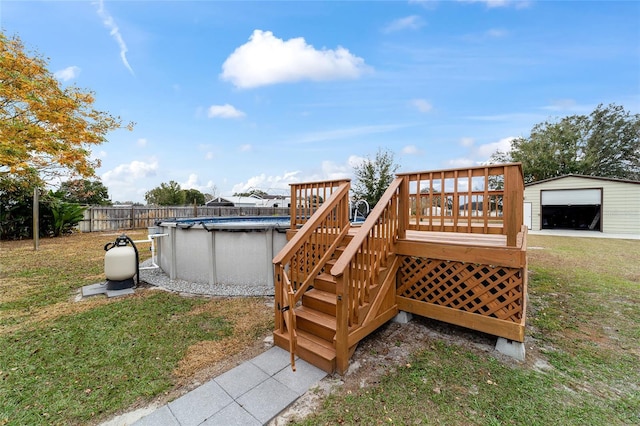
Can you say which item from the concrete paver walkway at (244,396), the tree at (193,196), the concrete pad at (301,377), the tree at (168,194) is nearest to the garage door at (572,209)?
the concrete pad at (301,377)

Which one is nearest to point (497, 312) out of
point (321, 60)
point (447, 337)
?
point (447, 337)

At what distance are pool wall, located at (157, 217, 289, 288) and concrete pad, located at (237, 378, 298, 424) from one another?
9.31ft

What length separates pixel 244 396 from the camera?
2.19 m

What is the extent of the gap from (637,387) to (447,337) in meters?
1.56

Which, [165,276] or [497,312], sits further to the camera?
[165,276]

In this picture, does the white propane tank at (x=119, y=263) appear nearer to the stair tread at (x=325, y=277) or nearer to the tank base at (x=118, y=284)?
the tank base at (x=118, y=284)

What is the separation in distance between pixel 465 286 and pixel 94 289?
627cm

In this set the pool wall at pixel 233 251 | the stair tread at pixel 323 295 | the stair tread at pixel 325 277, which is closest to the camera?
the stair tread at pixel 323 295

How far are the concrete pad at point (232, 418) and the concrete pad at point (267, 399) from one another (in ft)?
0.12

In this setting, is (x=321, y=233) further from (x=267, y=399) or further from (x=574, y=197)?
(x=574, y=197)

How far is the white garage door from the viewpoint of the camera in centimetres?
1523

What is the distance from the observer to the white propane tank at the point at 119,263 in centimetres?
488

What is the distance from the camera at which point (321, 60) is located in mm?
10039

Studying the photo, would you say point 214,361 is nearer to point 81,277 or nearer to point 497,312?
point 497,312
